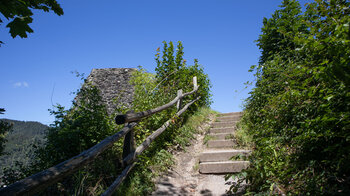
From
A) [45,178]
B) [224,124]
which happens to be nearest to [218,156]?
[224,124]

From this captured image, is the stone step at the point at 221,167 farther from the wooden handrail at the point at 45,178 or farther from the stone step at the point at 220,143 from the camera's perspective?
the wooden handrail at the point at 45,178

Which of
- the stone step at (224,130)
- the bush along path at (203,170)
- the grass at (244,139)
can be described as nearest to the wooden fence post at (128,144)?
the bush along path at (203,170)

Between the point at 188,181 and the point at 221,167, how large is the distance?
621 millimetres

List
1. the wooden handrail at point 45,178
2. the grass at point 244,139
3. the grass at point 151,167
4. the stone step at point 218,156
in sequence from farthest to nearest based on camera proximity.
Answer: the grass at point 244,139 → the stone step at point 218,156 → the grass at point 151,167 → the wooden handrail at point 45,178

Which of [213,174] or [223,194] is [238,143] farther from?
[223,194]

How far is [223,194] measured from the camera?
2570mm

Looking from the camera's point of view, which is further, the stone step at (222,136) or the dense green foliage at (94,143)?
the stone step at (222,136)

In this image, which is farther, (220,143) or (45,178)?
(220,143)

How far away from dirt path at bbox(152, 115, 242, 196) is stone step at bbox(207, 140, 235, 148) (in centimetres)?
52

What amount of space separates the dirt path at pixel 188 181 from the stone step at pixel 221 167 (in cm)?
9

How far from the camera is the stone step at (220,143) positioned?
407 cm

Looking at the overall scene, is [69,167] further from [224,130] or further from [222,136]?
[224,130]

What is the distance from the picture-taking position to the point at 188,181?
10.4 feet

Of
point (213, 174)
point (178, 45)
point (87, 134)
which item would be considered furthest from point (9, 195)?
point (178, 45)
